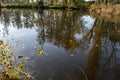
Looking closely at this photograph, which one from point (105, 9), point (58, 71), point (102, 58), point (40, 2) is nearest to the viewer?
point (58, 71)

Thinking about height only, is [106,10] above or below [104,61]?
above

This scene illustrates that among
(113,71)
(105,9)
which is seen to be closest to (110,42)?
(113,71)

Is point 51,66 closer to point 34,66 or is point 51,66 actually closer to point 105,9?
point 34,66

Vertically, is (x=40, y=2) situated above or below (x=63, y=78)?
above

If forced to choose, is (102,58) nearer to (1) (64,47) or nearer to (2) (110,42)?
(1) (64,47)

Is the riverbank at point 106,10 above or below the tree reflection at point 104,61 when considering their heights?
above

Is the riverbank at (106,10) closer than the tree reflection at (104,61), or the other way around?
the tree reflection at (104,61)

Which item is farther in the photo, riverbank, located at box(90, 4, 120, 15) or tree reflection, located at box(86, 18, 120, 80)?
riverbank, located at box(90, 4, 120, 15)

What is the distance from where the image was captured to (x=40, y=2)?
54.7 metres

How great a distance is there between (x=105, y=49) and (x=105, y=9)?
76.7 feet

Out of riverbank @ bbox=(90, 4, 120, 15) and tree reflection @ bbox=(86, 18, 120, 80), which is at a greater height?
riverbank @ bbox=(90, 4, 120, 15)

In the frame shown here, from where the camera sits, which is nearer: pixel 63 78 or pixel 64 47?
pixel 63 78

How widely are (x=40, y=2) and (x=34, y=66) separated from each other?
4852 cm

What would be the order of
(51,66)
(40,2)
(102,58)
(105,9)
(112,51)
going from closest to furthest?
(51,66), (102,58), (112,51), (105,9), (40,2)
